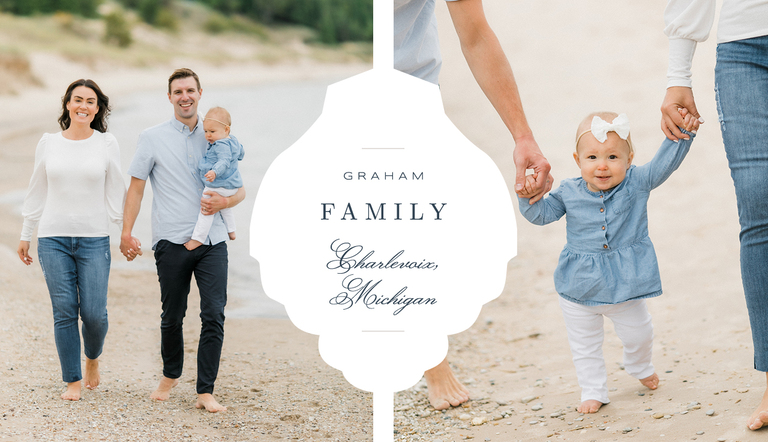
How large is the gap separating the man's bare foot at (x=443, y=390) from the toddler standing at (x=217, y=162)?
1082 millimetres

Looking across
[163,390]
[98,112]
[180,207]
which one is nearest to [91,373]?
[163,390]

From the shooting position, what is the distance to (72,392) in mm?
2732

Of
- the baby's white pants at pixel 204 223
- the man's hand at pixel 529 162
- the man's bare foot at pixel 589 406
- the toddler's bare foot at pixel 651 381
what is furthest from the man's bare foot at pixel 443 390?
the baby's white pants at pixel 204 223

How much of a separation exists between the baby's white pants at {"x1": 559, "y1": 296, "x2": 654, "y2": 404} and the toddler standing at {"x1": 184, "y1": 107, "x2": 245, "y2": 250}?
1.26m

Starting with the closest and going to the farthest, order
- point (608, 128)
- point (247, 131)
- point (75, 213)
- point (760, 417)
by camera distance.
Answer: point (760, 417) → point (608, 128) → point (75, 213) → point (247, 131)

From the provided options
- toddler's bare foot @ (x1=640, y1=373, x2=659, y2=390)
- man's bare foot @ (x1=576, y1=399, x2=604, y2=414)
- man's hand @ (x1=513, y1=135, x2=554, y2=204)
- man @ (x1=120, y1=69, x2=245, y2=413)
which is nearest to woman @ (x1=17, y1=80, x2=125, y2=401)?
man @ (x1=120, y1=69, x2=245, y2=413)

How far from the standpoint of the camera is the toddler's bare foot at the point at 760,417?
82.1 inches

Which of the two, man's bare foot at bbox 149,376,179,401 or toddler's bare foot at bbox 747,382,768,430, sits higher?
toddler's bare foot at bbox 747,382,768,430

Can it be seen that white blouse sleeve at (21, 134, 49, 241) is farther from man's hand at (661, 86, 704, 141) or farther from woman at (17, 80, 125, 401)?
man's hand at (661, 86, 704, 141)

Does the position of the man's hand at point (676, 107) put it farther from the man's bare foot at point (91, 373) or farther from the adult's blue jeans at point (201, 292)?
the man's bare foot at point (91, 373)

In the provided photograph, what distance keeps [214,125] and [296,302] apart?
0.69m

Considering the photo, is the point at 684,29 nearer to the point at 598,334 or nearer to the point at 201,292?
the point at 598,334

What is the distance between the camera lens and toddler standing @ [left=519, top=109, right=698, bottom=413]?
241cm

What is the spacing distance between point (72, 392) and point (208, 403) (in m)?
0.51
